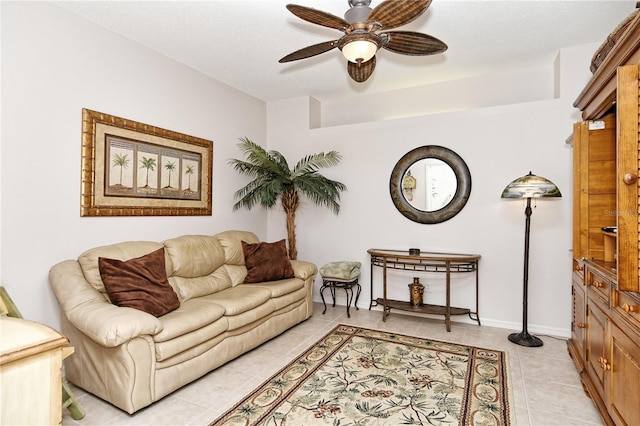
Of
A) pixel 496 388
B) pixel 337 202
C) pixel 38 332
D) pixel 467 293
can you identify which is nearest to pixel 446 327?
pixel 467 293

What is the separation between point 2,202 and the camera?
2.26 metres

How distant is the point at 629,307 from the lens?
1606 millimetres

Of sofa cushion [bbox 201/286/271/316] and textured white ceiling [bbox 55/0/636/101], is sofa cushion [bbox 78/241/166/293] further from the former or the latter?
textured white ceiling [bbox 55/0/636/101]

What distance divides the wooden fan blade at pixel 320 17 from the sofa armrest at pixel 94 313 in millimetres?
2106

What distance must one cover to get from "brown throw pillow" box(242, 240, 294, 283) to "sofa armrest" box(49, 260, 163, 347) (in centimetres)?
146

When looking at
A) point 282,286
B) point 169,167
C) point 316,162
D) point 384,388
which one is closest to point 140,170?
point 169,167

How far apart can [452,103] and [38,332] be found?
173 inches

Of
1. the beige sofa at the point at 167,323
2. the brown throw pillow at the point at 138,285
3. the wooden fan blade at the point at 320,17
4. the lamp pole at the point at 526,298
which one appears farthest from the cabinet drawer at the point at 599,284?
the brown throw pillow at the point at 138,285

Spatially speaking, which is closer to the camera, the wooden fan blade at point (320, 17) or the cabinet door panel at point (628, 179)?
the cabinet door panel at point (628, 179)

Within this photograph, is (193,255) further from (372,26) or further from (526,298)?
(526,298)

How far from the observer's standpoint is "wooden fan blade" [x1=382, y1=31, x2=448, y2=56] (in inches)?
89.1

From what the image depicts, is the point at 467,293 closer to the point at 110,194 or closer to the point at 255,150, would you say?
the point at 255,150

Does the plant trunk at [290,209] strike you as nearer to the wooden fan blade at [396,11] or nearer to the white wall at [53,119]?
the white wall at [53,119]

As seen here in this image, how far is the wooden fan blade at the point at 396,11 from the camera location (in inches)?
74.7
